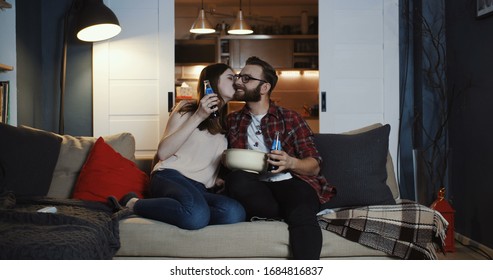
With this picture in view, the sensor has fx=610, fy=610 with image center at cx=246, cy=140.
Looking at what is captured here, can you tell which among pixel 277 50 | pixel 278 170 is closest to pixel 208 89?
pixel 278 170

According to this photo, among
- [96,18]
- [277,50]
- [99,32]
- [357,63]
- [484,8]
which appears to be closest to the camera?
[484,8]

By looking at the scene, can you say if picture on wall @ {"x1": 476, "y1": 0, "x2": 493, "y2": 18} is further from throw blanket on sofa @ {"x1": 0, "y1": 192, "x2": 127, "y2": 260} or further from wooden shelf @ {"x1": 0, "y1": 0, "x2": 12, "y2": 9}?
wooden shelf @ {"x1": 0, "y1": 0, "x2": 12, "y2": 9}

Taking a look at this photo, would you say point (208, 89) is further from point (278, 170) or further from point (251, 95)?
point (278, 170)

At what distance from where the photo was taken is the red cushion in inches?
118

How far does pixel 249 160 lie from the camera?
266 cm

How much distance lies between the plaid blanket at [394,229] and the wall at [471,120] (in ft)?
4.87

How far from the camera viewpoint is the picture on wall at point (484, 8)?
12.7ft

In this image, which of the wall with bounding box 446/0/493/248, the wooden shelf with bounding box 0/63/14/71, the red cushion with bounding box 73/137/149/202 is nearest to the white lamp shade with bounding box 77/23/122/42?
the wooden shelf with bounding box 0/63/14/71

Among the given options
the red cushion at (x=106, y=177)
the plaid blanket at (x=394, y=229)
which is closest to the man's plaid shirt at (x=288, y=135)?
the plaid blanket at (x=394, y=229)

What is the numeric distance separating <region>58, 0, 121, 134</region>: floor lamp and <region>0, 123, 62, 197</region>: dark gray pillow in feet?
4.61

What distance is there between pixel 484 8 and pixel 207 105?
7.12 feet

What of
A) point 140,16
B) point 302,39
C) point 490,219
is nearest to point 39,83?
point 140,16

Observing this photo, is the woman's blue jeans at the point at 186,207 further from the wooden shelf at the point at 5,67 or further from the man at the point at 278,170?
the wooden shelf at the point at 5,67

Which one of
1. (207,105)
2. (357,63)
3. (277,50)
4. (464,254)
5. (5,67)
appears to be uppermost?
(277,50)
